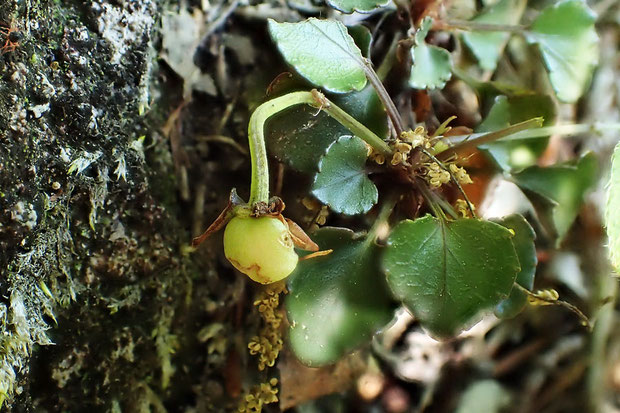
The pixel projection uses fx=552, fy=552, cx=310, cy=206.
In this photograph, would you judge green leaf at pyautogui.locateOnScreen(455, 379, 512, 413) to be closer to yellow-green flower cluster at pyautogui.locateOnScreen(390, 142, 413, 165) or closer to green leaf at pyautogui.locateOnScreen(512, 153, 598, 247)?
green leaf at pyautogui.locateOnScreen(512, 153, 598, 247)

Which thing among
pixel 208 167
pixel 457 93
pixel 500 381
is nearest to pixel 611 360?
pixel 500 381

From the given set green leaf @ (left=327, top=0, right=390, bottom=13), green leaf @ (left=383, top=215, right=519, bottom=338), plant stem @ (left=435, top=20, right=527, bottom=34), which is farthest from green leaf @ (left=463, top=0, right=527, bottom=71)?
green leaf @ (left=383, top=215, right=519, bottom=338)

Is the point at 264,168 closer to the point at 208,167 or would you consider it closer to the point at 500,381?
the point at 208,167

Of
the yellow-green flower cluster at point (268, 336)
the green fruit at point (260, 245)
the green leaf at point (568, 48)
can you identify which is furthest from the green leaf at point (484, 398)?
the green fruit at point (260, 245)

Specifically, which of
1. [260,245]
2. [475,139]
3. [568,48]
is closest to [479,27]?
[568,48]

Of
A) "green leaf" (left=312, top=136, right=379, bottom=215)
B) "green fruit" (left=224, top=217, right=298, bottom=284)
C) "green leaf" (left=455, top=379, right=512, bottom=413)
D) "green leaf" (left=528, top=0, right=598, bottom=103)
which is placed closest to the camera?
"green fruit" (left=224, top=217, right=298, bottom=284)

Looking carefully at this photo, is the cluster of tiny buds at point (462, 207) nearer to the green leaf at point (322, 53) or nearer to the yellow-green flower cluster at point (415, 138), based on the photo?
the yellow-green flower cluster at point (415, 138)
